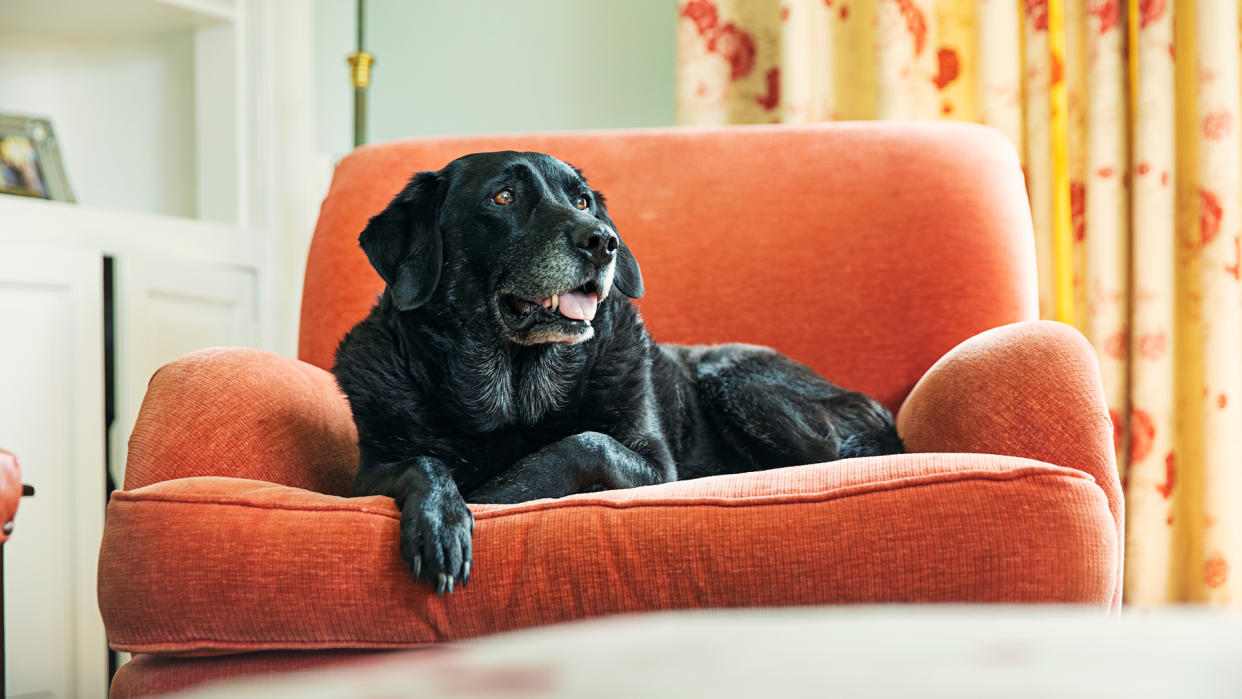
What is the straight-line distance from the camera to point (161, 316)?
8.45 feet

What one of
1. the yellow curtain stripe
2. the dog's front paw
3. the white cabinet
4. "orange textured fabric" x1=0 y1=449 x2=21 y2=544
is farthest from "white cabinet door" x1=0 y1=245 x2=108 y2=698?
the yellow curtain stripe

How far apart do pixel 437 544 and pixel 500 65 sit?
7.99 feet

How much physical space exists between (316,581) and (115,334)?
1.68 m

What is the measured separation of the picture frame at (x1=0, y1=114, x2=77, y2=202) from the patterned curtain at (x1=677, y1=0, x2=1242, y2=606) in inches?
72.6

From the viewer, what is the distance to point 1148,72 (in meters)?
2.22

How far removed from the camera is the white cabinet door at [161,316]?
2488 millimetres

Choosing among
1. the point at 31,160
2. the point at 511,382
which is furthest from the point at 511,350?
the point at 31,160

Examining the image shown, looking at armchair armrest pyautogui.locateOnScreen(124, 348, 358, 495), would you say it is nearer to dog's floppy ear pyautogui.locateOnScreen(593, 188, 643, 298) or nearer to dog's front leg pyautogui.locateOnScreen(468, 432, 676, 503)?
dog's front leg pyautogui.locateOnScreen(468, 432, 676, 503)

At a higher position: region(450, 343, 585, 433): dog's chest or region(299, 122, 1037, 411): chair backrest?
region(299, 122, 1037, 411): chair backrest

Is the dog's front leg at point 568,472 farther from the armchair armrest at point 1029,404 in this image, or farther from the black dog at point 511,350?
the armchair armrest at point 1029,404

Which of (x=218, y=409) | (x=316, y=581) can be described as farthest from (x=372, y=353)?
(x=316, y=581)

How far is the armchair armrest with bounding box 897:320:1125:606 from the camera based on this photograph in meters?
1.27

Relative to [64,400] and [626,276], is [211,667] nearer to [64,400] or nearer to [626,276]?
[626,276]

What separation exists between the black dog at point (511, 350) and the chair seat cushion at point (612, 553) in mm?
242
